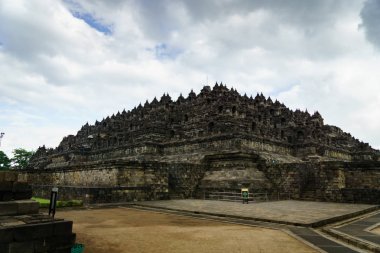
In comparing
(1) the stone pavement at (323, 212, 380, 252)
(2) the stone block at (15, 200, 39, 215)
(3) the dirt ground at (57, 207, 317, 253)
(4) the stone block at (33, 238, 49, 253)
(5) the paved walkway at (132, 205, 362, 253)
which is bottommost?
(3) the dirt ground at (57, 207, 317, 253)

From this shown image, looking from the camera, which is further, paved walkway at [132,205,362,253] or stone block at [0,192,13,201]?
paved walkway at [132,205,362,253]

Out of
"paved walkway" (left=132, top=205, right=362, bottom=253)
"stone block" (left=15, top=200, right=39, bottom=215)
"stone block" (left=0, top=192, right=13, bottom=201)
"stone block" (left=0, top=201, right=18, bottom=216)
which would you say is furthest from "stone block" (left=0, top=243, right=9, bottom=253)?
"paved walkway" (left=132, top=205, right=362, bottom=253)

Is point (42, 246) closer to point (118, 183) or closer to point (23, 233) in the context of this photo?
point (23, 233)

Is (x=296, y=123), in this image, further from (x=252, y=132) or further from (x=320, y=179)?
(x=320, y=179)

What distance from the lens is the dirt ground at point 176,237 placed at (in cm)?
687

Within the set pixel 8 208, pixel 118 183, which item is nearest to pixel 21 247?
pixel 8 208

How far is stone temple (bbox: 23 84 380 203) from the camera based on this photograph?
18.9m

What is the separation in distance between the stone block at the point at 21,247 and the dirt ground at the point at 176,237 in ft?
4.63

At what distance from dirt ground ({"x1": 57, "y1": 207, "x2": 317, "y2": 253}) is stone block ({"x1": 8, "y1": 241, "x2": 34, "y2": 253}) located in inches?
55.6

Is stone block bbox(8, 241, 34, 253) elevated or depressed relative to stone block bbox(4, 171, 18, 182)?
depressed

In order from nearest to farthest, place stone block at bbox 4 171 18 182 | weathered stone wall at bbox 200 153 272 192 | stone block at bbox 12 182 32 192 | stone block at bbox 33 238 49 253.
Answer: stone block at bbox 33 238 49 253
stone block at bbox 4 171 18 182
stone block at bbox 12 182 32 192
weathered stone wall at bbox 200 153 272 192

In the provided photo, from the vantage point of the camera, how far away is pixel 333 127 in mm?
51469

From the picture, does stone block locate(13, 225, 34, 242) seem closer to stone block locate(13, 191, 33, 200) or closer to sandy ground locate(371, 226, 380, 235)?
stone block locate(13, 191, 33, 200)

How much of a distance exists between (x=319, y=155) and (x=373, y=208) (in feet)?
72.6
